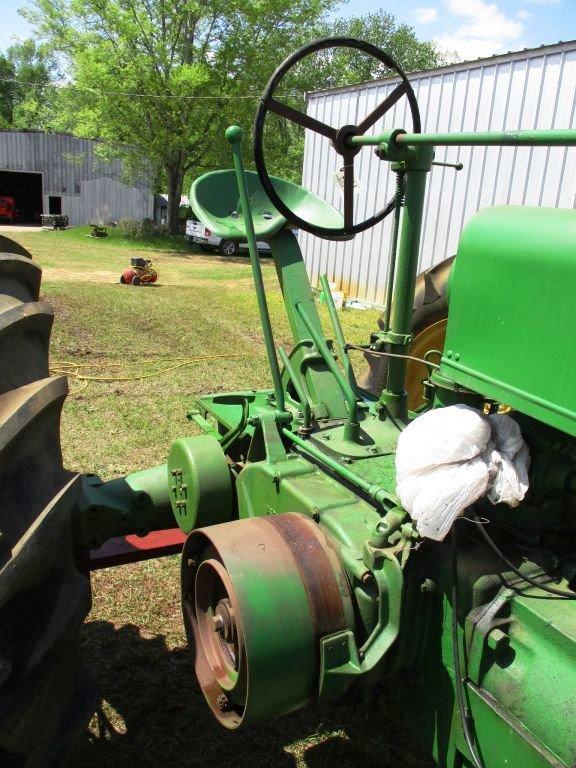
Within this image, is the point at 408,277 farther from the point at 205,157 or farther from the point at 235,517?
the point at 205,157

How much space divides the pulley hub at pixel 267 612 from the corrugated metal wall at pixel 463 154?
6.19 metres

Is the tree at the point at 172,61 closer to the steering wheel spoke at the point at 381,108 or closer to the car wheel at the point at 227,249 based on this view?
the car wheel at the point at 227,249

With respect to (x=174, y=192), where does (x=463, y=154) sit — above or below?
above

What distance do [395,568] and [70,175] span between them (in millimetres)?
27749

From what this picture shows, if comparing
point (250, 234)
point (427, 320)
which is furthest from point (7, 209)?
point (250, 234)

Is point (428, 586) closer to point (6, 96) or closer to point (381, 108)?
point (381, 108)

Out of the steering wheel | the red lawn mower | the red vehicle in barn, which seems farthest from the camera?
the red vehicle in barn

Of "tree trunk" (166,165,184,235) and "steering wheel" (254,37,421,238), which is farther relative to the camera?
"tree trunk" (166,165,184,235)

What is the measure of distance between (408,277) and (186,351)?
15.9 feet

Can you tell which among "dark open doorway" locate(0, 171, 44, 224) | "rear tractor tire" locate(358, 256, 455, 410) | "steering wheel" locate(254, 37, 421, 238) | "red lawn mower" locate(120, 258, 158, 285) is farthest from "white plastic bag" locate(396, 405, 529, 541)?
"dark open doorway" locate(0, 171, 44, 224)

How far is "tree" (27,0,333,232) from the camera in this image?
1847 centimetres

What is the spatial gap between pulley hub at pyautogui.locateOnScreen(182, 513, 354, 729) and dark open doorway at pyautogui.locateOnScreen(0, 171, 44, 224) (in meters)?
29.7

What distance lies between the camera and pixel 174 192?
20734 millimetres

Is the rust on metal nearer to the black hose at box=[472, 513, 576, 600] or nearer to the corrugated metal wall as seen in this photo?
the black hose at box=[472, 513, 576, 600]
